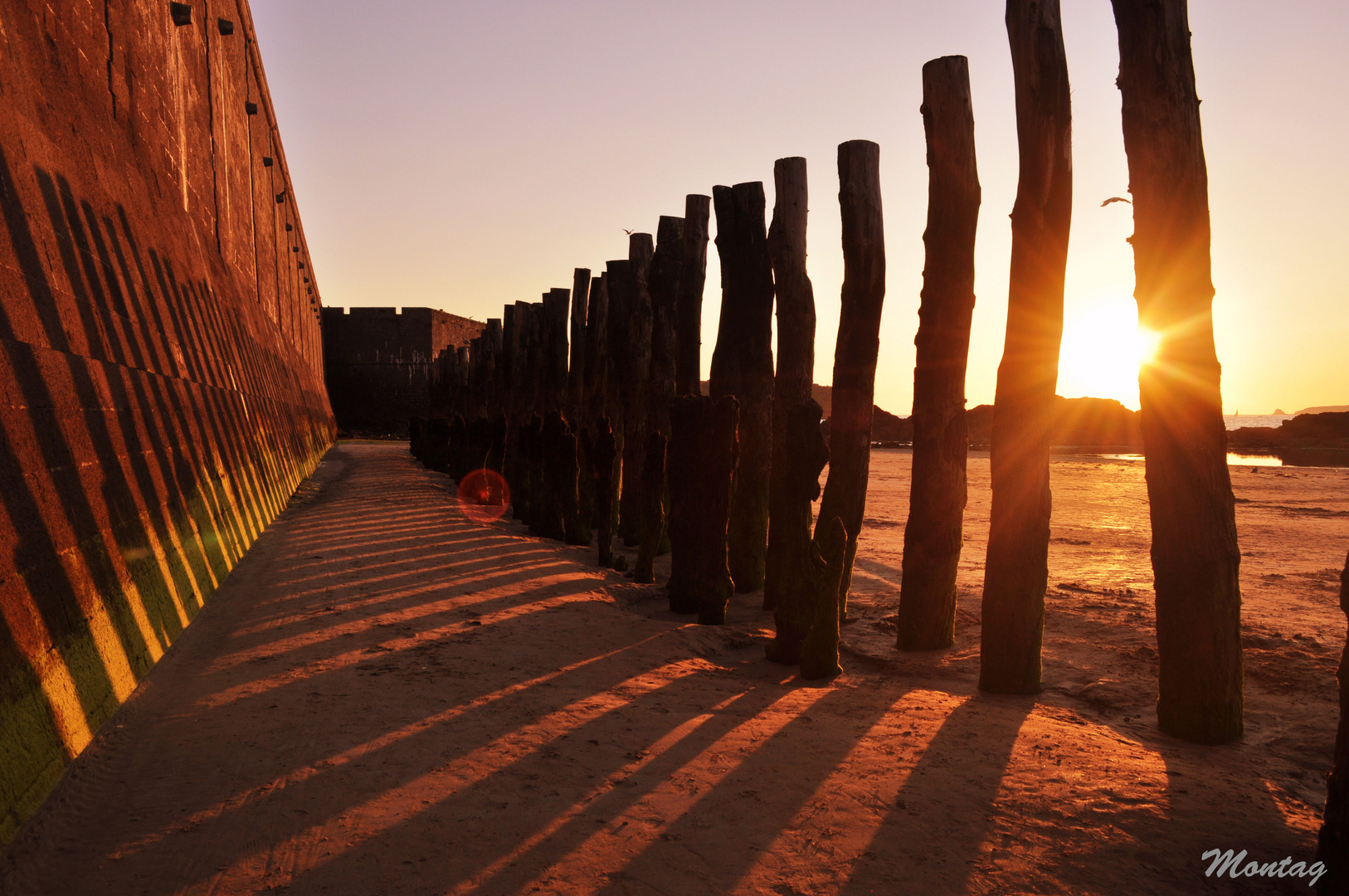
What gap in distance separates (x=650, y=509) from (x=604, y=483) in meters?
1.33

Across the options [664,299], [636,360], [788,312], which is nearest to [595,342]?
[636,360]

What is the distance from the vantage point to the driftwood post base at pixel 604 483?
8.19 m

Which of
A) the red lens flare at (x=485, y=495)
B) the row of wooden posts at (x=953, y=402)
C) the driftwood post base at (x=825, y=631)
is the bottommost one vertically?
the red lens flare at (x=485, y=495)

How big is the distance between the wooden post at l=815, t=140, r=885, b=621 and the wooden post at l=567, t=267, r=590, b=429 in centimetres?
716

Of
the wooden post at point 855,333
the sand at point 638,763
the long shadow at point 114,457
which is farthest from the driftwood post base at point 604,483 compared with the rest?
the long shadow at point 114,457

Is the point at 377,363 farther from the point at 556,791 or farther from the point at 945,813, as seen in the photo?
the point at 945,813

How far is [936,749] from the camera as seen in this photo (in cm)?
355

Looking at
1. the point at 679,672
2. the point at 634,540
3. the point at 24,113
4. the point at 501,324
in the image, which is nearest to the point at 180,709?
the point at 679,672

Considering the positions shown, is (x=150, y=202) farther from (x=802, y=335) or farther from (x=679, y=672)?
(x=679, y=672)

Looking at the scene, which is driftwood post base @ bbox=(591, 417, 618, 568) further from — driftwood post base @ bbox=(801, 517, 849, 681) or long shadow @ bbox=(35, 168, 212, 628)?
long shadow @ bbox=(35, 168, 212, 628)

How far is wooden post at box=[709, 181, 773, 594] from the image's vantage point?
7.26 meters

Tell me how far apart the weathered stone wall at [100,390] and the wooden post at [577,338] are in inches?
173

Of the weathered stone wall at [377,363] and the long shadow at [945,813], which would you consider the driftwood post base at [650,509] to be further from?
the weathered stone wall at [377,363]

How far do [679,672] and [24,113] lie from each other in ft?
13.8
